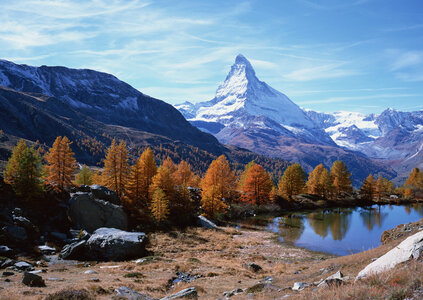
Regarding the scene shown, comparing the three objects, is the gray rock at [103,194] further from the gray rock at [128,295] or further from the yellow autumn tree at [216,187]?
the gray rock at [128,295]

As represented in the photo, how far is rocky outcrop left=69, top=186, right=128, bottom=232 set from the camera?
41062 mm

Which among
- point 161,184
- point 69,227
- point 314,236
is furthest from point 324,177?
point 69,227

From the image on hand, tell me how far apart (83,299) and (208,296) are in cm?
680

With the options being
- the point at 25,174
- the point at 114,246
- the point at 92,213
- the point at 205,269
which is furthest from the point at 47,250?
the point at 205,269

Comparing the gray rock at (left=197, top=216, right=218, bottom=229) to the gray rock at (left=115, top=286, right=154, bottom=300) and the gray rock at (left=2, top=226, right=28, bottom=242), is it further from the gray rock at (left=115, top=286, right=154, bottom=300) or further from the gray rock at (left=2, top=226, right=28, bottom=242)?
the gray rock at (left=115, top=286, right=154, bottom=300)

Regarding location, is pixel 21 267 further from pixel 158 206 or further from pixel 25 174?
pixel 158 206

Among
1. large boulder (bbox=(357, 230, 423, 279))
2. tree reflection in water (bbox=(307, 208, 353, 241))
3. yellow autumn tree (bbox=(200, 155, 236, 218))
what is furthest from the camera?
yellow autumn tree (bbox=(200, 155, 236, 218))

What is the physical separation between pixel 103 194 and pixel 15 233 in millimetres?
16006

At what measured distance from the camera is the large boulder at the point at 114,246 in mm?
32094

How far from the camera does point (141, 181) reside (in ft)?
185

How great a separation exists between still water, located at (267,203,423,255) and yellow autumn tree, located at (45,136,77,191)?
38.7 meters

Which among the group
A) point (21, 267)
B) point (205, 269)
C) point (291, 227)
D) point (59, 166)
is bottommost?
point (291, 227)

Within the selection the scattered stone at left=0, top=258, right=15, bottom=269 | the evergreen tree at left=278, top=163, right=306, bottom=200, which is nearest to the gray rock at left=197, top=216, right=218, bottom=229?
the scattered stone at left=0, top=258, right=15, bottom=269

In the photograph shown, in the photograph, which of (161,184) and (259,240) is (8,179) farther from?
(259,240)
